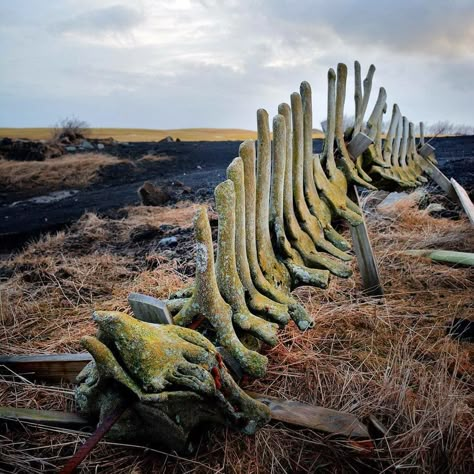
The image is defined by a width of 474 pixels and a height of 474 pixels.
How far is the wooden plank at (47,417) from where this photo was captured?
2254mm

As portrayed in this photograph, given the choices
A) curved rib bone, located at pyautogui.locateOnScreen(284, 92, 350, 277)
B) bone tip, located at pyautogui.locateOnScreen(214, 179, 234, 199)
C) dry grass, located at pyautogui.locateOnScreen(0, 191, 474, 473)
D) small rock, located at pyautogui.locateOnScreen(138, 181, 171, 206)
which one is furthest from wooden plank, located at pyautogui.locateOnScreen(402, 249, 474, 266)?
small rock, located at pyautogui.locateOnScreen(138, 181, 171, 206)

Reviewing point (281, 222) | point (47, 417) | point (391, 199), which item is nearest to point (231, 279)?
point (281, 222)

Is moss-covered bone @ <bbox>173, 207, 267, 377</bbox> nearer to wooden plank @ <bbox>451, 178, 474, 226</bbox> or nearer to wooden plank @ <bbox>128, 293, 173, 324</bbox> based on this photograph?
wooden plank @ <bbox>128, 293, 173, 324</bbox>

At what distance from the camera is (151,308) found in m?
2.12

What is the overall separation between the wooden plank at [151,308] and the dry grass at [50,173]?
42.2 ft

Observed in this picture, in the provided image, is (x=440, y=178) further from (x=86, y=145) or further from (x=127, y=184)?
(x=86, y=145)

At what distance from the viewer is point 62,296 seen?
470 cm

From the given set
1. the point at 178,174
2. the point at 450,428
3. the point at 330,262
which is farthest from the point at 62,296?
the point at 178,174

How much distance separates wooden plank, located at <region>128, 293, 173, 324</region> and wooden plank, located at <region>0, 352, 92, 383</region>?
2.48 feet

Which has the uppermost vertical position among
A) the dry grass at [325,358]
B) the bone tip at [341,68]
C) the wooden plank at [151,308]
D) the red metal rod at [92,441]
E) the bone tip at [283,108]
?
the bone tip at [341,68]

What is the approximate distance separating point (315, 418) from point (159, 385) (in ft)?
3.59

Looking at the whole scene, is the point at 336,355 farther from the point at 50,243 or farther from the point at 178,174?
the point at 178,174

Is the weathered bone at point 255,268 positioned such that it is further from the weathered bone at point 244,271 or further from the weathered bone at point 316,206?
the weathered bone at point 316,206

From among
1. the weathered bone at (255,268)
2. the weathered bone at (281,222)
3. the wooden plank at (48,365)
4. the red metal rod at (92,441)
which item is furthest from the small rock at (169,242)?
the red metal rod at (92,441)
